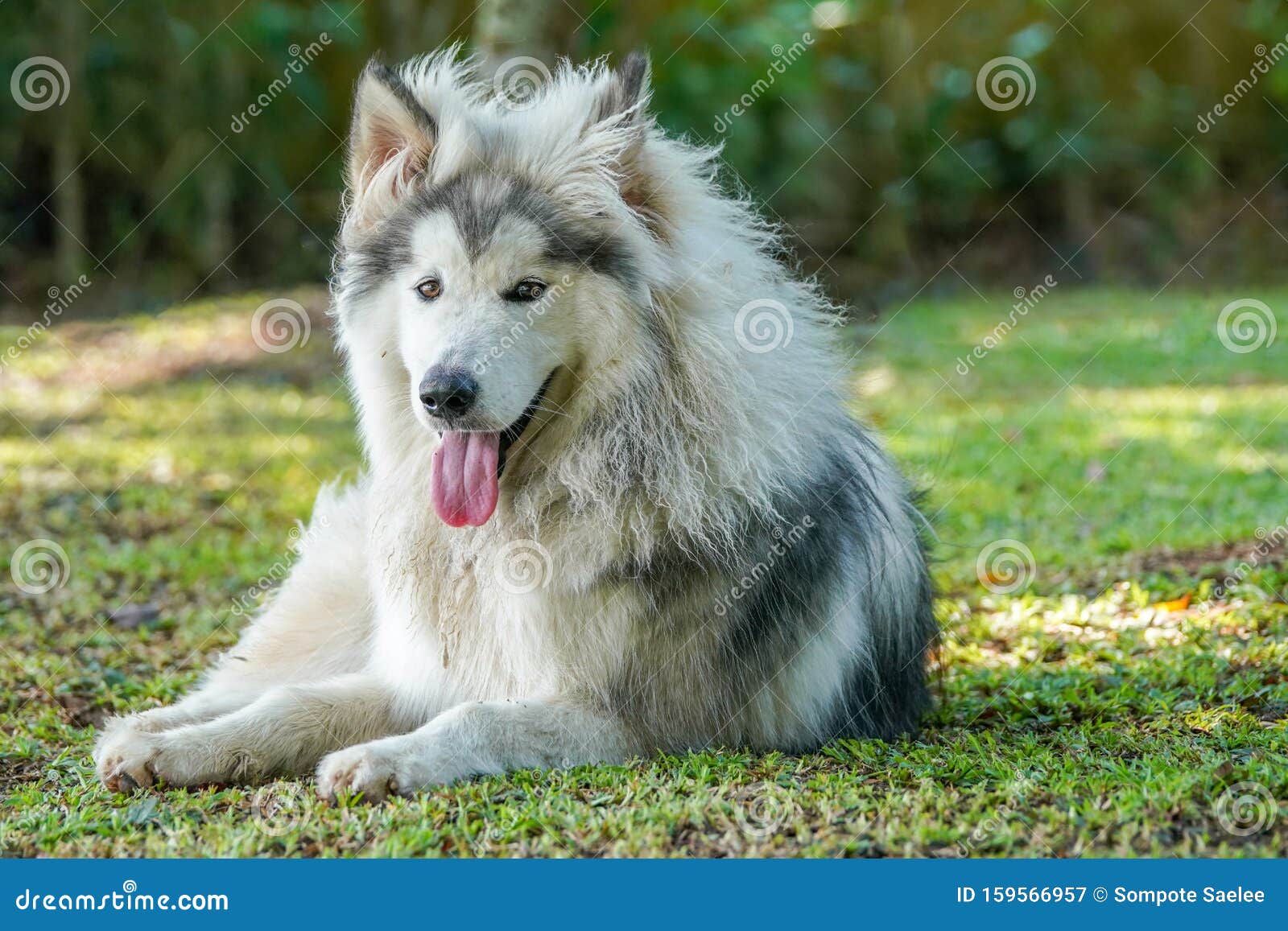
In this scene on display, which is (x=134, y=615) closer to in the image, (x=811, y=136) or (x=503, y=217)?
(x=503, y=217)

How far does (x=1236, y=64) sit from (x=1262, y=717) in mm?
17072

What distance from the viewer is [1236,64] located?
62.7 feet

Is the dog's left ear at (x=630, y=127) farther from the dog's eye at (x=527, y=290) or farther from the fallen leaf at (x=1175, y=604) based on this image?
the fallen leaf at (x=1175, y=604)

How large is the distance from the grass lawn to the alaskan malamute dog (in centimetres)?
22

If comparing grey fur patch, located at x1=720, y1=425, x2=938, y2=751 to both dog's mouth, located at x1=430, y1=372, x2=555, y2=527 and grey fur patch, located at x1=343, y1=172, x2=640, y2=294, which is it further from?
grey fur patch, located at x1=343, y1=172, x2=640, y2=294

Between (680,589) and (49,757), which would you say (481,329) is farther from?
(49,757)

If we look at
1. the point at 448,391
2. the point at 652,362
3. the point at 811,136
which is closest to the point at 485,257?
the point at 448,391

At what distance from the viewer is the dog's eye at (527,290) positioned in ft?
13.5

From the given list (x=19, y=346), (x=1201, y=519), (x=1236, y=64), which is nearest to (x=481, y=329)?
(x=1201, y=519)

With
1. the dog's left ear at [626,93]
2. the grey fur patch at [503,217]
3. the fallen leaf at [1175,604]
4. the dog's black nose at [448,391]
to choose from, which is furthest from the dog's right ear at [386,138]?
the fallen leaf at [1175,604]

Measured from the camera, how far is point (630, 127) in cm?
418

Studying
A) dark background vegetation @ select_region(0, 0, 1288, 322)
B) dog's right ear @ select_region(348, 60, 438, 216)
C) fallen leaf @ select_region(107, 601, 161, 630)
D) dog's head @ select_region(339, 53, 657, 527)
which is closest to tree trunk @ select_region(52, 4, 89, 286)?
dark background vegetation @ select_region(0, 0, 1288, 322)

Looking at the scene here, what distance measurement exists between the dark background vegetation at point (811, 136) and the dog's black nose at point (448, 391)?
10.3 meters

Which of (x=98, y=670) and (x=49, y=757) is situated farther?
(x=98, y=670)
